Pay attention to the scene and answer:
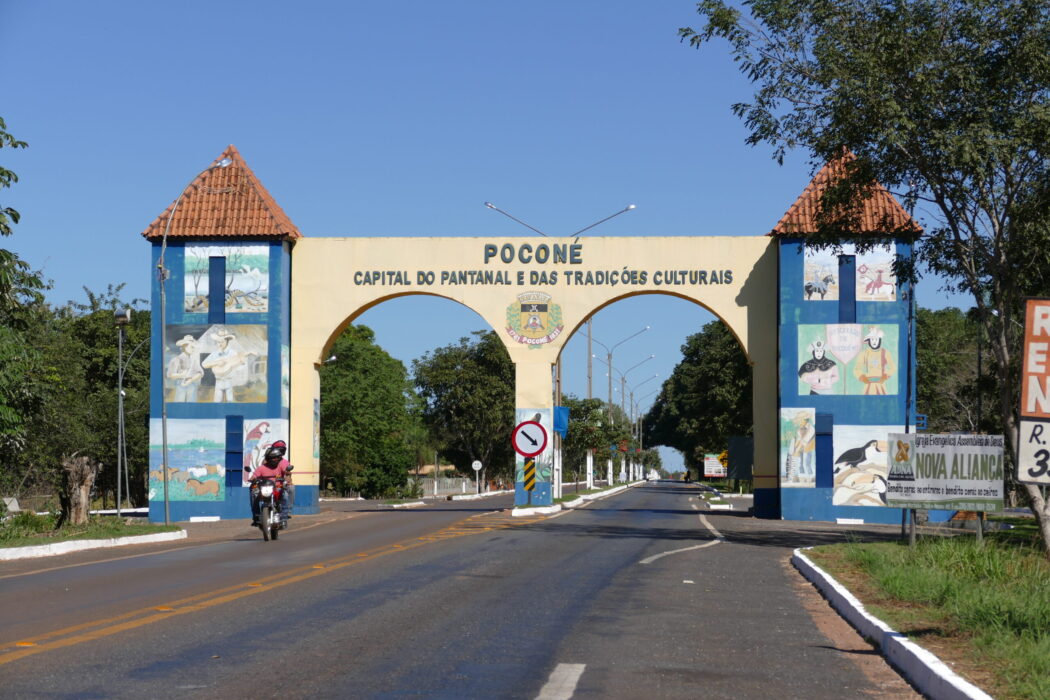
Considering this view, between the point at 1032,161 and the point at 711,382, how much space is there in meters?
56.3

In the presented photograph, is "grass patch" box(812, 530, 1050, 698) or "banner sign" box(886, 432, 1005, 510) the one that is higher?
"banner sign" box(886, 432, 1005, 510)

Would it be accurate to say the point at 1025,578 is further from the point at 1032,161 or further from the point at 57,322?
the point at 57,322

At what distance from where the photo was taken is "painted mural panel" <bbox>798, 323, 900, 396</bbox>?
36.8 meters

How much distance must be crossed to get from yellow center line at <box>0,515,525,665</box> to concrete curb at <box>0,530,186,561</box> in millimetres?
5508

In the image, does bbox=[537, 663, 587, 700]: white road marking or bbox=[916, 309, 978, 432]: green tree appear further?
bbox=[916, 309, 978, 432]: green tree

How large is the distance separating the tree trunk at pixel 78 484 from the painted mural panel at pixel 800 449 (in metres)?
19.1

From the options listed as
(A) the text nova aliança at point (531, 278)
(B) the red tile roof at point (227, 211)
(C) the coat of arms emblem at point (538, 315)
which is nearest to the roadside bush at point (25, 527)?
(B) the red tile roof at point (227, 211)

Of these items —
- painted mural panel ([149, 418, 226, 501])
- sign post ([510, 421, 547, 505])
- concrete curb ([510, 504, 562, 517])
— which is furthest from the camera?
painted mural panel ([149, 418, 226, 501])

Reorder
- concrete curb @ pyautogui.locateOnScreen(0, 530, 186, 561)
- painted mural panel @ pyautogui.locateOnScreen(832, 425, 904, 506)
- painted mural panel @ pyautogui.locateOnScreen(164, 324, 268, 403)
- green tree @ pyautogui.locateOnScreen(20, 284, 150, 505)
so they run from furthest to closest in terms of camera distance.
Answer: green tree @ pyautogui.locateOnScreen(20, 284, 150, 505) → painted mural panel @ pyautogui.locateOnScreen(164, 324, 268, 403) → painted mural panel @ pyautogui.locateOnScreen(832, 425, 904, 506) → concrete curb @ pyautogui.locateOnScreen(0, 530, 186, 561)

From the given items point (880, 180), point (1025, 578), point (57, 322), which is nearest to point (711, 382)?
point (57, 322)

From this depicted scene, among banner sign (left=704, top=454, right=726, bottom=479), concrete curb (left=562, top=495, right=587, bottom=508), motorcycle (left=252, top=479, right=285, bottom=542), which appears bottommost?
banner sign (left=704, top=454, right=726, bottom=479)

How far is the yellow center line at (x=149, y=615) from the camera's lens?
956cm

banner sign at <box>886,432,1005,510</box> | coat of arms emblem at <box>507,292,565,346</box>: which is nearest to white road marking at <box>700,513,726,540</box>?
coat of arms emblem at <box>507,292,565,346</box>

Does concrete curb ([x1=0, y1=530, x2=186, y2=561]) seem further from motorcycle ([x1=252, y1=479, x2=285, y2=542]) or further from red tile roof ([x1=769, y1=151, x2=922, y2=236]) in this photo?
red tile roof ([x1=769, y1=151, x2=922, y2=236])
